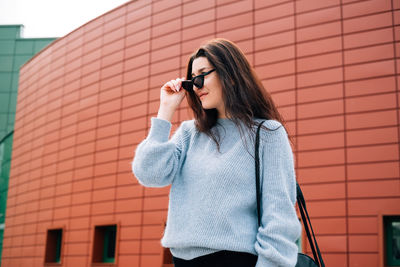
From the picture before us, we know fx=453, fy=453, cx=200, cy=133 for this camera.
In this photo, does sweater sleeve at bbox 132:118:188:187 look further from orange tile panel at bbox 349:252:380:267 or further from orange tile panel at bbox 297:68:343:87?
orange tile panel at bbox 297:68:343:87

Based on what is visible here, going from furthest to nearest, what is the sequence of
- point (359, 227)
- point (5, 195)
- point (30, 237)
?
point (5, 195)
point (30, 237)
point (359, 227)

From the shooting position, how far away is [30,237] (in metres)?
15.4

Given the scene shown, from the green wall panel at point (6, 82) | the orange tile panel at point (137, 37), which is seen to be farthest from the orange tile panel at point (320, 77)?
the green wall panel at point (6, 82)

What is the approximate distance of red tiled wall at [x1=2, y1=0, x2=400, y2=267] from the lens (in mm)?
8828

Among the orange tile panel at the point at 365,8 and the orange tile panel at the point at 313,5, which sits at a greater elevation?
the orange tile panel at the point at 313,5

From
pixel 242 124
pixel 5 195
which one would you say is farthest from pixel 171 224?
pixel 5 195

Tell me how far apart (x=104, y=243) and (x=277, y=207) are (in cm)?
1209

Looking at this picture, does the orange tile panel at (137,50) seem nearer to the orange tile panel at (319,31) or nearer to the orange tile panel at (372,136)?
the orange tile panel at (319,31)

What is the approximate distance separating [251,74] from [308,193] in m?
7.66

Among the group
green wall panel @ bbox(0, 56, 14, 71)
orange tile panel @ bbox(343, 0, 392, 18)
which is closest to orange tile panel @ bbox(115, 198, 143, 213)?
orange tile panel @ bbox(343, 0, 392, 18)

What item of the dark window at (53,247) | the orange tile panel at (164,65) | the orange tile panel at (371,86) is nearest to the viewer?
the orange tile panel at (371,86)

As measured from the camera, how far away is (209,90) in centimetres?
194

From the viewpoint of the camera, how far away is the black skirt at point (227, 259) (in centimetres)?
162

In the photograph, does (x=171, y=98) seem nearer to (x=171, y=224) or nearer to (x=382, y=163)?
(x=171, y=224)
